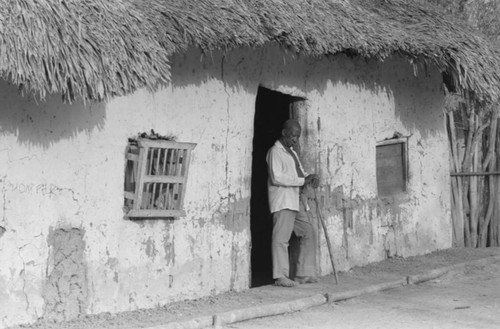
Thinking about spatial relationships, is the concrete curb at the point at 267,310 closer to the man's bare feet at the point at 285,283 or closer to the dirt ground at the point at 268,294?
the dirt ground at the point at 268,294

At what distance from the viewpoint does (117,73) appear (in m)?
8.66

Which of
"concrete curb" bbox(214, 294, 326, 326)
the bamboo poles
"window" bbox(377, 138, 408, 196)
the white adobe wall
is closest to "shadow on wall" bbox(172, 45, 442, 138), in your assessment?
the white adobe wall

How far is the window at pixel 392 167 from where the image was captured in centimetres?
1318

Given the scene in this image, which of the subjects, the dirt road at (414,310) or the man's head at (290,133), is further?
the man's head at (290,133)

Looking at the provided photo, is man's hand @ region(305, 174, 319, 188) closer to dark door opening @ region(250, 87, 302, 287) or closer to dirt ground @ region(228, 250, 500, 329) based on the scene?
dirt ground @ region(228, 250, 500, 329)

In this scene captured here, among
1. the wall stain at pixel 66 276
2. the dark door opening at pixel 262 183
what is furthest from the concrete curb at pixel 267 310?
the dark door opening at pixel 262 183

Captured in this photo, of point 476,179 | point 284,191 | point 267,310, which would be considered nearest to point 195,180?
point 284,191

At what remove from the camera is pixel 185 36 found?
9.45 metres

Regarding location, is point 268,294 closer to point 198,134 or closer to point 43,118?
point 198,134

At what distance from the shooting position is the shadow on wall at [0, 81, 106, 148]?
8548mm

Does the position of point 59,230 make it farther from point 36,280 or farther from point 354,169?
point 354,169

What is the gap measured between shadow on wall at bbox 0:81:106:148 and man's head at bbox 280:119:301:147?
8.03ft

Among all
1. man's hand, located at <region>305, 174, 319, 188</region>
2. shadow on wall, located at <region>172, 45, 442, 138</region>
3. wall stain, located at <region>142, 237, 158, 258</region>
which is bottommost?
wall stain, located at <region>142, 237, 158, 258</region>

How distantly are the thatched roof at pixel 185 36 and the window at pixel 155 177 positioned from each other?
658 millimetres
